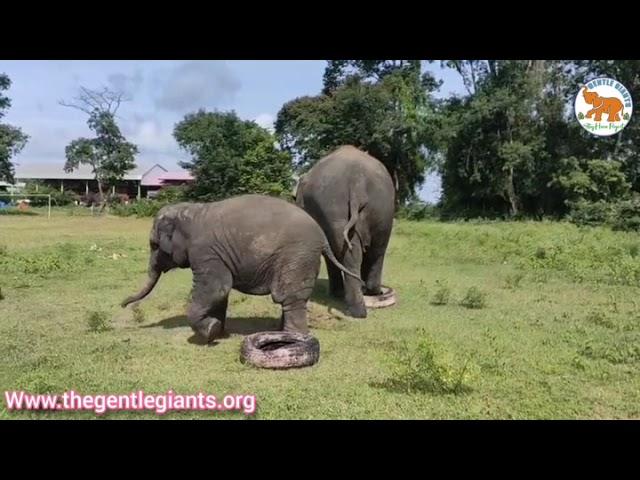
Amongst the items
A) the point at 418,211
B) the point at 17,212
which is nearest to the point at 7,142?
the point at 17,212

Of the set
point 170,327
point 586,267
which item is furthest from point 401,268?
point 170,327

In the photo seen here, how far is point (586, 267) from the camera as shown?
13672 mm

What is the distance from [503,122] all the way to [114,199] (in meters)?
28.5

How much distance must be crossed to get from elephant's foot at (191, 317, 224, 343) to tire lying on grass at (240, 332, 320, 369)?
0.81 metres

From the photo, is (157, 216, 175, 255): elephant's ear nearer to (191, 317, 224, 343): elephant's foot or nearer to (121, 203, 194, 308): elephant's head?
(121, 203, 194, 308): elephant's head

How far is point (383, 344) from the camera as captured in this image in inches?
290

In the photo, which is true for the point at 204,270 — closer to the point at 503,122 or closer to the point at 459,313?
the point at 459,313

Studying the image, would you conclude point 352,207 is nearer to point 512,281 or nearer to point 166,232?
point 166,232

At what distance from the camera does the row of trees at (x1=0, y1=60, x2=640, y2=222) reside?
26.1 m

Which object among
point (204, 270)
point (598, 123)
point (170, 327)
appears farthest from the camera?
point (598, 123)

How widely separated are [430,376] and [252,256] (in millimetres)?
2627

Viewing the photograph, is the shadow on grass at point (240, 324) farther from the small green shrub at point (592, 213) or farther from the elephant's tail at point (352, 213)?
the small green shrub at point (592, 213)

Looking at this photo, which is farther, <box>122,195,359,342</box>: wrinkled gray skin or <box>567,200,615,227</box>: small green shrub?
<box>567,200,615,227</box>: small green shrub

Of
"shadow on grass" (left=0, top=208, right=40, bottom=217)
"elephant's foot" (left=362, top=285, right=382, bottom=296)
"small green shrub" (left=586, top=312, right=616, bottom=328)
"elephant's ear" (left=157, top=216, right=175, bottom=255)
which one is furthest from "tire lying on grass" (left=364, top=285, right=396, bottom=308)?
"shadow on grass" (left=0, top=208, right=40, bottom=217)
